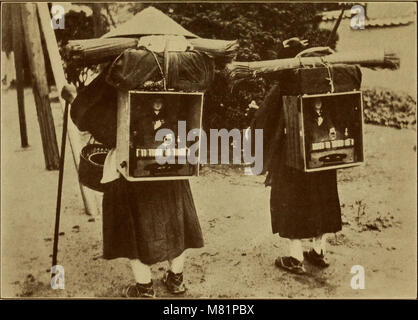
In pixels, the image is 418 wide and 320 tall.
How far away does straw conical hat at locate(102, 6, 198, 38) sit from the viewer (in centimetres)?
400

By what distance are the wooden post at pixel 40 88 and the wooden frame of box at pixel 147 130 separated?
733 millimetres

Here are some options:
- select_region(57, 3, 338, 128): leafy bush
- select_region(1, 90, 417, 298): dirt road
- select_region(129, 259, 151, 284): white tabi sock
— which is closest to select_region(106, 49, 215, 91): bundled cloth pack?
select_region(57, 3, 338, 128): leafy bush

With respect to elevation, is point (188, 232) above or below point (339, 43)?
below

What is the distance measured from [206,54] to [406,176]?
1.99m

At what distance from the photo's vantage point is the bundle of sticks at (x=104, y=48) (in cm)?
381

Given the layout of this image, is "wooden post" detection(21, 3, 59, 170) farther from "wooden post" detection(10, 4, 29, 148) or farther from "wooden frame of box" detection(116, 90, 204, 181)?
"wooden frame of box" detection(116, 90, 204, 181)

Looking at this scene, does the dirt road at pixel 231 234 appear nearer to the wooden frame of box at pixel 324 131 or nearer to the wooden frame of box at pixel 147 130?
the wooden frame of box at pixel 324 131

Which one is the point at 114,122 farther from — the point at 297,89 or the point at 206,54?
the point at 297,89

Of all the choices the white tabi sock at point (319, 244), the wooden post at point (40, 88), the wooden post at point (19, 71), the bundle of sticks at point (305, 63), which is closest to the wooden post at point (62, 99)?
the wooden post at point (40, 88)

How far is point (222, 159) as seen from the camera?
430 cm

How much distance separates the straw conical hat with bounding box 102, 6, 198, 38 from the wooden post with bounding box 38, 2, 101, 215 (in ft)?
1.58

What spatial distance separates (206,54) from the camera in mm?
4020

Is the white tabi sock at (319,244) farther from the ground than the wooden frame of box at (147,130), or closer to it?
closer to it
